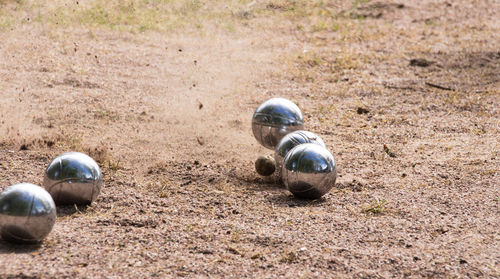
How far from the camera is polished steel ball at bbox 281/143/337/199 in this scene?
834 centimetres

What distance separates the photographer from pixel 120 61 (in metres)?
15.2

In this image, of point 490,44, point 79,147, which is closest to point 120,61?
point 79,147

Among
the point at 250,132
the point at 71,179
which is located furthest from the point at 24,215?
A: the point at 250,132

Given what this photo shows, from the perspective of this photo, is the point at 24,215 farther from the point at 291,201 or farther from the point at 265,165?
the point at 265,165

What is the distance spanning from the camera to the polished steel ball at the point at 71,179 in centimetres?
782

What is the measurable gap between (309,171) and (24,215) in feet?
11.3

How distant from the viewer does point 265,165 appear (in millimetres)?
9383

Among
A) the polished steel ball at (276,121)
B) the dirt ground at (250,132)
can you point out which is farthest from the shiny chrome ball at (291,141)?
the polished steel ball at (276,121)

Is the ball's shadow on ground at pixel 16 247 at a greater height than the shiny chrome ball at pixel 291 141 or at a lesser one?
greater

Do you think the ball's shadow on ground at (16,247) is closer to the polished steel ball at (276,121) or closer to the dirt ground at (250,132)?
the dirt ground at (250,132)

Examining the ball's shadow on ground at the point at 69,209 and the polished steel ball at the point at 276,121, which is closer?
the ball's shadow on ground at the point at 69,209

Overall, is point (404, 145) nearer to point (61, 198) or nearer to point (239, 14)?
point (61, 198)

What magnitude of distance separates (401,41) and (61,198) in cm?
1232

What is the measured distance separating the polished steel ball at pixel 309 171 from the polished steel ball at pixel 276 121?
1.47 meters
